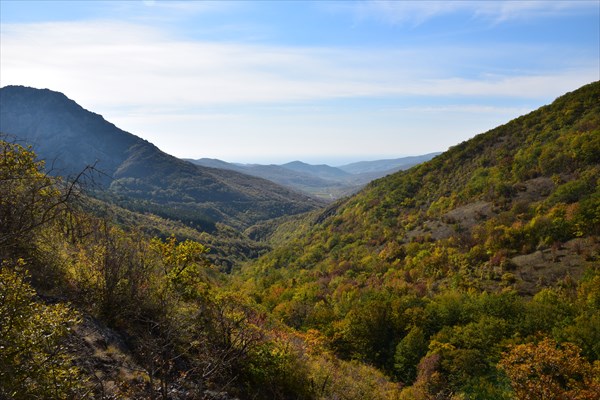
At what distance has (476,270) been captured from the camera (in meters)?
29.6

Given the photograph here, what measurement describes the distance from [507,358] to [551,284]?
11.8 m

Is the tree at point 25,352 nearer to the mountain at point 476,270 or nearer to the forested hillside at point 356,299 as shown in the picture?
the forested hillside at point 356,299

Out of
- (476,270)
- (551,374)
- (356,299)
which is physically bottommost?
(356,299)

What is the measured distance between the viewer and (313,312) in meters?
31.0

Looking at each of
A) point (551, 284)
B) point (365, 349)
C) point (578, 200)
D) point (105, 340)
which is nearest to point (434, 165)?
point (578, 200)

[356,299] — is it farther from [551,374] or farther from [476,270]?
[551,374]

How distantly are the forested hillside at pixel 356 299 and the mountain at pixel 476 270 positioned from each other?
5.7 inches

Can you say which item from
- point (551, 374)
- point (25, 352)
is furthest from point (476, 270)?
point (25, 352)

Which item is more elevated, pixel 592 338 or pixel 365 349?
pixel 592 338

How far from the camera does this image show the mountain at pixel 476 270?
19.7 m

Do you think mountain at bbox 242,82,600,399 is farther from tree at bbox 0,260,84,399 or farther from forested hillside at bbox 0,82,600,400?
tree at bbox 0,260,84,399

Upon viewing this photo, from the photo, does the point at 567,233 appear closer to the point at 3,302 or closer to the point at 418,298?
the point at 418,298

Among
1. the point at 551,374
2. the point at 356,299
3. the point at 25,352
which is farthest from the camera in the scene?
the point at 356,299

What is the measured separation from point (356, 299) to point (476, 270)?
10560 millimetres
